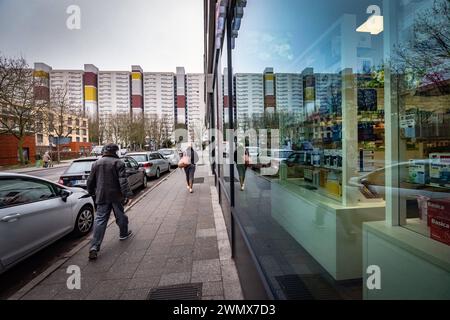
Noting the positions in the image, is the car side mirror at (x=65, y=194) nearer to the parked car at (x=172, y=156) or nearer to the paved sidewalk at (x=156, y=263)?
the paved sidewalk at (x=156, y=263)

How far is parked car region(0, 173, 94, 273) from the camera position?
3.40m

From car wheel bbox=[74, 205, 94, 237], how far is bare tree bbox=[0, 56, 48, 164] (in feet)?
73.0

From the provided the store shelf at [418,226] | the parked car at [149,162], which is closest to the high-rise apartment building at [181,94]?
the parked car at [149,162]

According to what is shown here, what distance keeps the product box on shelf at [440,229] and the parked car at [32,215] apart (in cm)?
456

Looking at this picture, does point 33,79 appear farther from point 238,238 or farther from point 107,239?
point 238,238

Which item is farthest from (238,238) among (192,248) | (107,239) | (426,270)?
(107,239)

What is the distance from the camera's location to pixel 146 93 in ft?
258

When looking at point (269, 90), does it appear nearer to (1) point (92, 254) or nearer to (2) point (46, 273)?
(1) point (92, 254)

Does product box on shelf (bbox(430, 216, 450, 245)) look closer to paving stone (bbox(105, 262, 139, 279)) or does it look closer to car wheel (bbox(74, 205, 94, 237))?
paving stone (bbox(105, 262, 139, 279))

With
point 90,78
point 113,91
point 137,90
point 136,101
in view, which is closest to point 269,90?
point 90,78

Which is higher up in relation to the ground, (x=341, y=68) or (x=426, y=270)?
(x=341, y=68)

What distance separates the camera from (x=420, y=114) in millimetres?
1507
